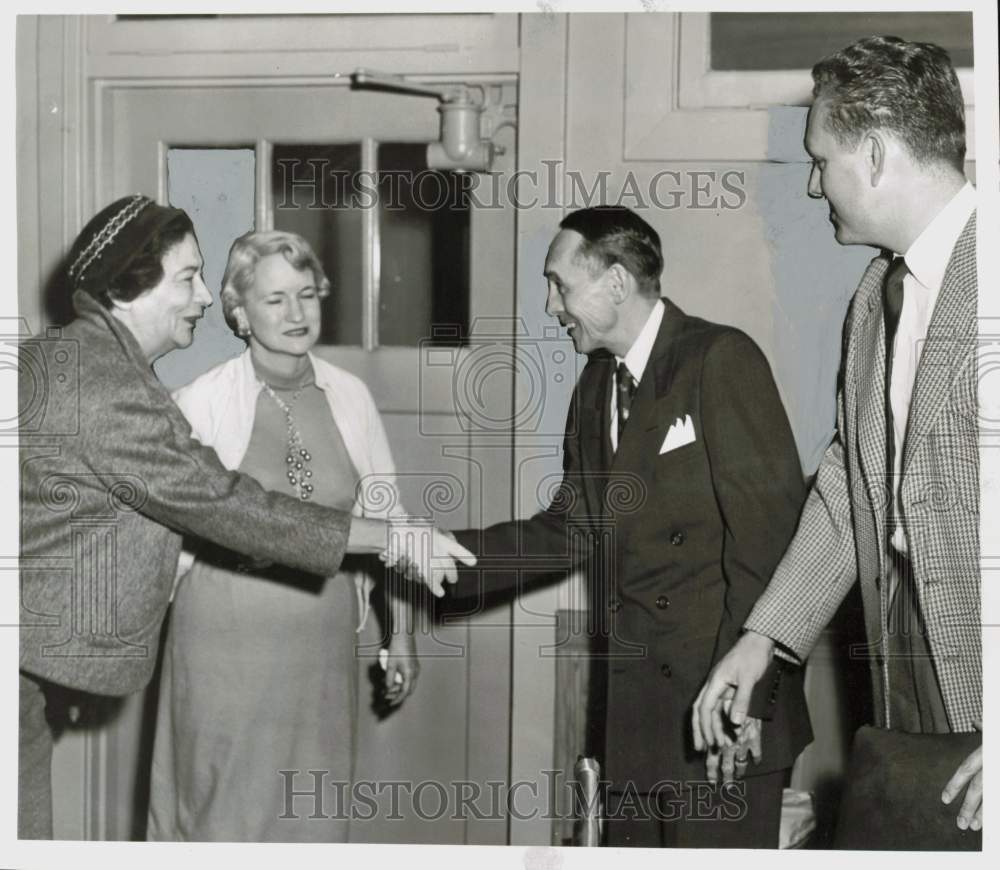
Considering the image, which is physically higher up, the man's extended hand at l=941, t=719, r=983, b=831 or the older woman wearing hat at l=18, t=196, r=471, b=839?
the older woman wearing hat at l=18, t=196, r=471, b=839

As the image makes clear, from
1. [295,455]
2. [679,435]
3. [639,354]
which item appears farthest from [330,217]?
[679,435]

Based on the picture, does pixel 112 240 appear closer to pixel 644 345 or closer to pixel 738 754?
pixel 644 345

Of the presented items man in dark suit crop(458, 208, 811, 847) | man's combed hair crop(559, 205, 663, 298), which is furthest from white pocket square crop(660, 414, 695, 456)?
man's combed hair crop(559, 205, 663, 298)

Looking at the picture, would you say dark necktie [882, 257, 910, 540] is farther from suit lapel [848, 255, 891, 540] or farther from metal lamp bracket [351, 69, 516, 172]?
metal lamp bracket [351, 69, 516, 172]

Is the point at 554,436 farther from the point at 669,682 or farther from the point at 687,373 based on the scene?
the point at 669,682

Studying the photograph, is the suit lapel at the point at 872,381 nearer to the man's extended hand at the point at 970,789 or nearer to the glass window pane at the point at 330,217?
the man's extended hand at the point at 970,789

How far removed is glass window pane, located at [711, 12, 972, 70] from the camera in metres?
1.77

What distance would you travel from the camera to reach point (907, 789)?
1671 mm

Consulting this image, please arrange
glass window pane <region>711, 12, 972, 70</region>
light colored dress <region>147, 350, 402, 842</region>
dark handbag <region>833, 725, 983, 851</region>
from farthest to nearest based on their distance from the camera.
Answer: light colored dress <region>147, 350, 402, 842</region>
glass window pane <region>711, 12, 972, 70</region>
dark handbag <region>833, 725, 983, 851</region>

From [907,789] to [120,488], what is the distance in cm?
118

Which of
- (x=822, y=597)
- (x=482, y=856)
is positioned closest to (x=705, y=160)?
(x=822, y=597)

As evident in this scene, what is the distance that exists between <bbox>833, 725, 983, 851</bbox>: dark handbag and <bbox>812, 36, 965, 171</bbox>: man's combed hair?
80 centimetres

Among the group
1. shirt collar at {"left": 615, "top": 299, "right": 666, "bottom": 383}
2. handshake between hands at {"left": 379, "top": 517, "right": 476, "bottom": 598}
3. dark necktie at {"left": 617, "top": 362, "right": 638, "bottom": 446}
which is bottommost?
handshake between hands at {"left": 379, "top": 517, "right": 476, "bottom": 598}

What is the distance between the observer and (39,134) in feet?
6.20
